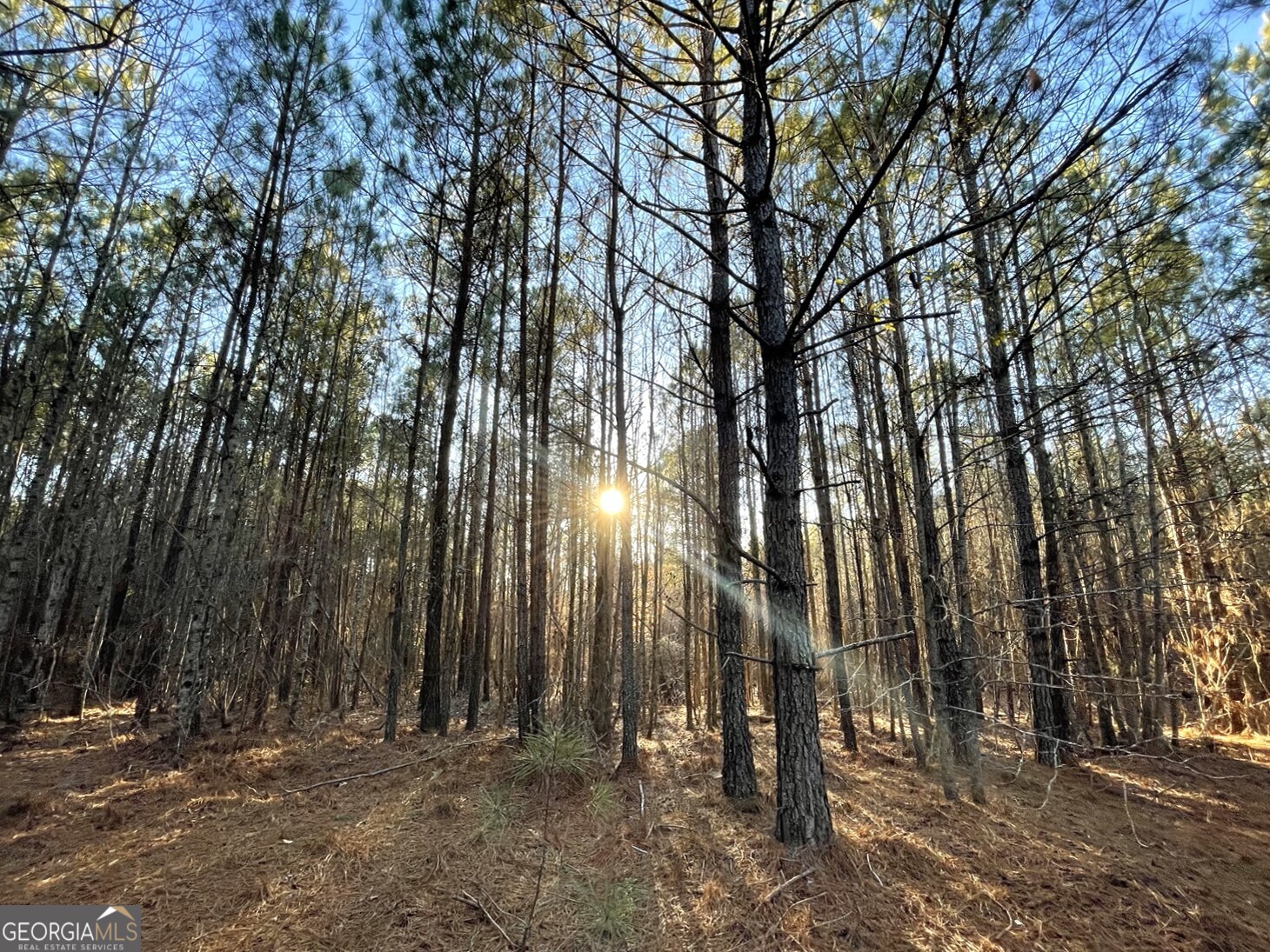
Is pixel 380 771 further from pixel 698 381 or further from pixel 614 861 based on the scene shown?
pixel 698 381

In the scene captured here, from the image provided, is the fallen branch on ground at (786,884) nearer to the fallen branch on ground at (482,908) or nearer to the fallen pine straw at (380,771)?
the fallen branch on ground at (482,908)

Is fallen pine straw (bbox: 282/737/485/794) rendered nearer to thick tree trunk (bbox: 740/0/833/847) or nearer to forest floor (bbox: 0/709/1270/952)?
forest floor (bbox: 0/709/1270/952)

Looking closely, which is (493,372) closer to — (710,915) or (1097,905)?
(710,915)

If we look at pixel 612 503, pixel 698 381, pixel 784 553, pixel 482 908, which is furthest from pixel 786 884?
pixel 698 381

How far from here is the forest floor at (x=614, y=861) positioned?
250 cm

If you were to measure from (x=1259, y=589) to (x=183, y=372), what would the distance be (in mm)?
19000

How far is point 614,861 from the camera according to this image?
10.9 feet

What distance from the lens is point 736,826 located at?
3.73 m

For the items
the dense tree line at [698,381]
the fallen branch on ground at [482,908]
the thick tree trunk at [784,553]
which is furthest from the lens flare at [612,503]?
the fallen branch on ground at [482,908]

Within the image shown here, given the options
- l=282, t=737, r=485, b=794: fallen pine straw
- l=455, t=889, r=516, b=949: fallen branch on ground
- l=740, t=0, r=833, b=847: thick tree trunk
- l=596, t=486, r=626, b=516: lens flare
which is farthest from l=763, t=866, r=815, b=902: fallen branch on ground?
l=596, t=486, r=626, b=516: lens flare

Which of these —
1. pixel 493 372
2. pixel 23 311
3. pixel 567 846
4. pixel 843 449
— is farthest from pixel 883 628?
pixel 23 311

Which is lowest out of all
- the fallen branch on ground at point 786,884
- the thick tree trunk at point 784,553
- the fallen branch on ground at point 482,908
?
the fallen branch on ground at point 482,908

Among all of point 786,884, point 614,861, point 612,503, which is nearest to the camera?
point 786,884

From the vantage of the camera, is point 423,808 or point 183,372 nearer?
point 423,808
